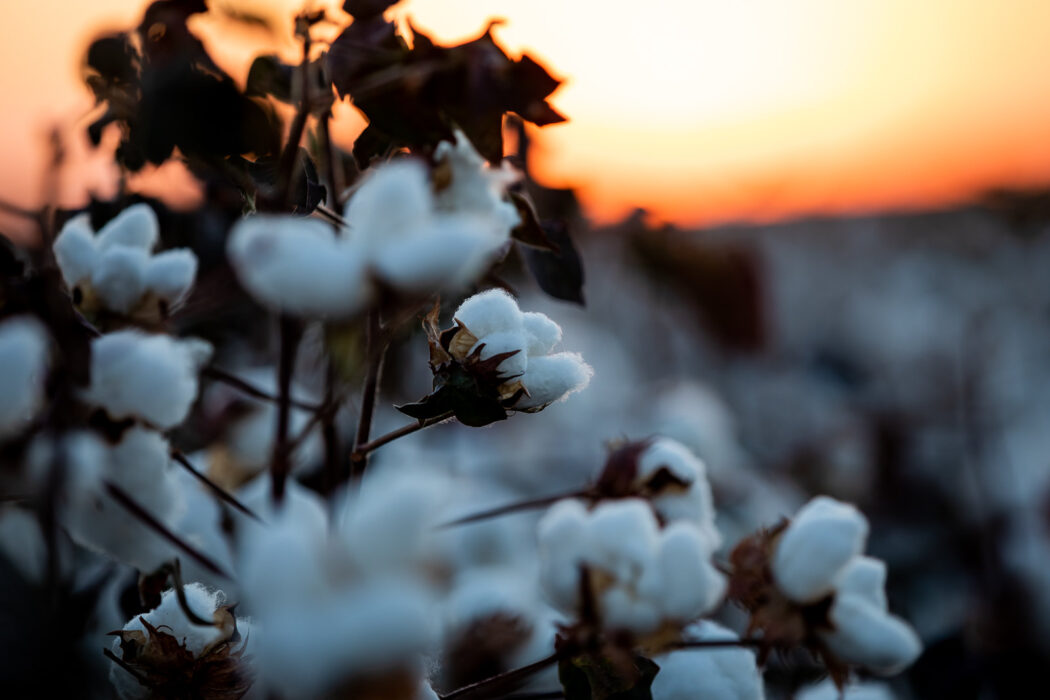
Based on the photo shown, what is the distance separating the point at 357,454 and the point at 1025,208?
3505mm

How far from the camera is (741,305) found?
8.05 feet

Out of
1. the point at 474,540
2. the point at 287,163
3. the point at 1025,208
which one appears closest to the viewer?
the point at 287,163

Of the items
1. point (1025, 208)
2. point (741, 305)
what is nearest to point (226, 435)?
point (741, 305)

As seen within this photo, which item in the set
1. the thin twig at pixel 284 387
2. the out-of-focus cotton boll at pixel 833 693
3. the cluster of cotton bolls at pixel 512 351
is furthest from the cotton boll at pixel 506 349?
the out-of-focus cotton boll at pixel 833 693

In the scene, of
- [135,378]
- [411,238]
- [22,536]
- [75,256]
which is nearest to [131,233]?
[75,256]

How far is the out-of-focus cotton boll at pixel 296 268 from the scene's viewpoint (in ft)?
0.99

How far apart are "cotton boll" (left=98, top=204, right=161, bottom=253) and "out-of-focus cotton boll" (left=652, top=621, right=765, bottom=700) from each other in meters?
0.38

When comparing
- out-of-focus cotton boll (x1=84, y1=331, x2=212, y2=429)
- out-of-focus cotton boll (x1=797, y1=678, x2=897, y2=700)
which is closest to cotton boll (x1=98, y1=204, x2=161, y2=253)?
out-of-focus cotton boll (x1=84, y1=331, x2=212, y2=429)

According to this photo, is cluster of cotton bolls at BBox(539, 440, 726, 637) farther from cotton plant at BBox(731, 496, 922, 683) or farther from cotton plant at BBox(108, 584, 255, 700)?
cotton plant at BBox(108, 584, 255, 700)

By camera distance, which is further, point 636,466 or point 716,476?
point 716,476

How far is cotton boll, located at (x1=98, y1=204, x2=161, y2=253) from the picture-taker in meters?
0.50

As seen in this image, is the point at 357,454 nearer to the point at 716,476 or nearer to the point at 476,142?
the point at 476,142

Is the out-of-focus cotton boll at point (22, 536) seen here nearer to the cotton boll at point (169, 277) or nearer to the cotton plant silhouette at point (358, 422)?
the cotton plant silhouette at point (358, 422)

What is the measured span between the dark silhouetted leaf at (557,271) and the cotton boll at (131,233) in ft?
0.70
